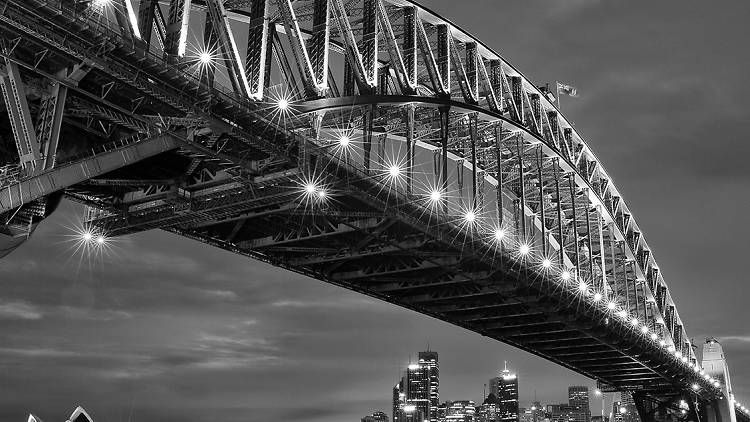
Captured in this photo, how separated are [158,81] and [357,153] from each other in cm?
1412

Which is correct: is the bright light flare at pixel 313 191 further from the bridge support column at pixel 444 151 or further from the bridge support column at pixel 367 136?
the bridge support column at pixel 444 151

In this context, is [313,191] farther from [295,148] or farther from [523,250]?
[523,250]

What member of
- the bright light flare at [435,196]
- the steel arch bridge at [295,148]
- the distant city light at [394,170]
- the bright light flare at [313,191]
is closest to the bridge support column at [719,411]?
the steel arch bridge at [295,148]

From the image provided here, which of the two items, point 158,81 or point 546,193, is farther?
point 546,193

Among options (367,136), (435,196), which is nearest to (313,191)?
(367,136)

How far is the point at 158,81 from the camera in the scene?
30.1m

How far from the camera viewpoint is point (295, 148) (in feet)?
121

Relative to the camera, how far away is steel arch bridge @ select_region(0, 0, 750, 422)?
27.9 metres

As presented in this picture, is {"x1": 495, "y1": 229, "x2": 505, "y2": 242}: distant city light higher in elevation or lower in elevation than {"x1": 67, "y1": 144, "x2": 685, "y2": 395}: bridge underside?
higher

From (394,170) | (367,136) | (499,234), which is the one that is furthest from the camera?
(499,234)

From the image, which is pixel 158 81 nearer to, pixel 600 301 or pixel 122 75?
pixel 122 75

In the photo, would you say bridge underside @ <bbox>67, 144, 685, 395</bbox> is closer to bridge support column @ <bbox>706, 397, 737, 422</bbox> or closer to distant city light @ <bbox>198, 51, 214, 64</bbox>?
distant city light @ <bbox>198, 51, 214, 64</bbox>

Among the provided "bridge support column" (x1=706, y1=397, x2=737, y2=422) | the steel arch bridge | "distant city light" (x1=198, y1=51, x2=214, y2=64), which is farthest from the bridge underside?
"bridge support column" (x1=706, y1=397, x2=737, y2=422)

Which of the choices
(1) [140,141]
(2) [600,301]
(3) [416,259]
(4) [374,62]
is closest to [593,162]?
(2) [600,301]
